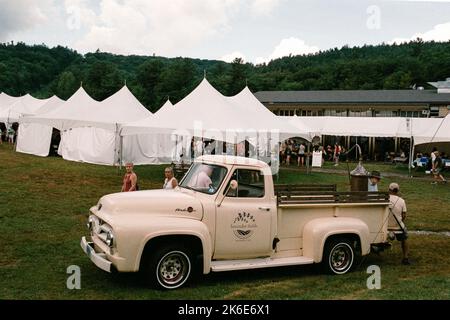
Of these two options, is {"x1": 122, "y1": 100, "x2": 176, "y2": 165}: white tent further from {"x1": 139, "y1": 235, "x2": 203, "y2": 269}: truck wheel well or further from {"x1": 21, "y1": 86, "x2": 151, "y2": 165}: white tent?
{"x1": 139, "y1": 235, "x2": 203, "y2": 269}: truck wheel well

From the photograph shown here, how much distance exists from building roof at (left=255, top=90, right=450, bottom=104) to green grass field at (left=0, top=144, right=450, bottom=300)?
4441 centimetres

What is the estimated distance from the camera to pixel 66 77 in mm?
105875

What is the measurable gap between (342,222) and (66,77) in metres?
107

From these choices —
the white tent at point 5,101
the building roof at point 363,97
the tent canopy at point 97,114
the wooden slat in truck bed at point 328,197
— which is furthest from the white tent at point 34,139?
the building roof at point 363,97

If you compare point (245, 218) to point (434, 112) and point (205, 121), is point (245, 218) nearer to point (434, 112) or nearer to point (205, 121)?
point (205, 121)

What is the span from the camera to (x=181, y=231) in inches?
254

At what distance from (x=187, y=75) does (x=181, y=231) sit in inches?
3877

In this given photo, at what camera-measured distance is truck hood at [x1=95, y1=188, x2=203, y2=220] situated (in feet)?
21.8

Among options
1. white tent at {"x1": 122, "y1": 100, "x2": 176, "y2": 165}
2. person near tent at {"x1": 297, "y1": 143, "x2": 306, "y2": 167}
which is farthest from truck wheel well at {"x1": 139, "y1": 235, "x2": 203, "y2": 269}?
person near tent at {"x1": 297, "y1": 143, "x2": 306, "y2": 167}

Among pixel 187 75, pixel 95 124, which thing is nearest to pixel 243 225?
pixel 95 124

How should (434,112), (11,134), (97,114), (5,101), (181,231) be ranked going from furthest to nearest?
(434,112) < (5,101) < (11,134) < (97,114) < (181,231)

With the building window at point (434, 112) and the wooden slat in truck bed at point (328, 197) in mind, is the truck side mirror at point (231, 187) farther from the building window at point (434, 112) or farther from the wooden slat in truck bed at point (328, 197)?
the building window at point (434, 112)

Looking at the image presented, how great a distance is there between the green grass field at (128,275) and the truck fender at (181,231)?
503 millimetres
